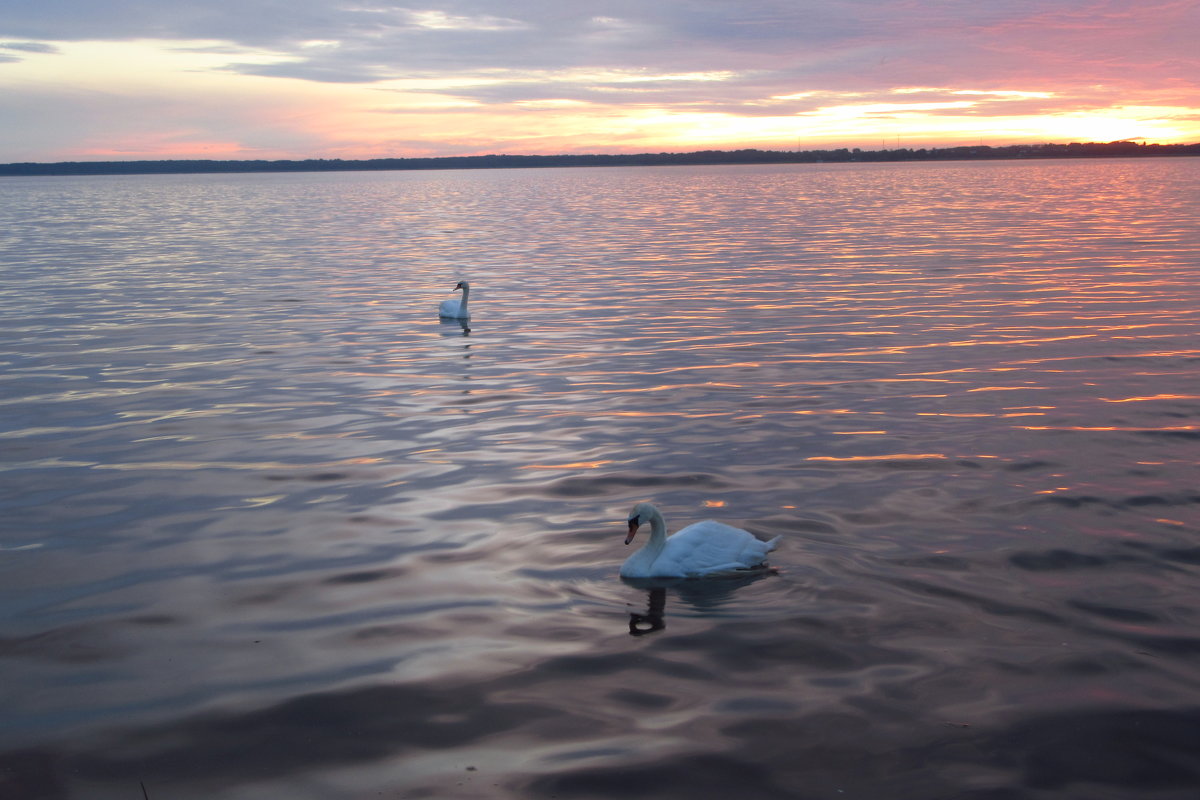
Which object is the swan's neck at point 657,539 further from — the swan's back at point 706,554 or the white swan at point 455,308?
the white swan at point 455,308

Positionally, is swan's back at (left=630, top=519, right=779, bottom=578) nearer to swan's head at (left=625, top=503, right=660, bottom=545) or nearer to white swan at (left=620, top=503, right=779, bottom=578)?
white swan at (left=620, top=503, right=779, bottom=578)

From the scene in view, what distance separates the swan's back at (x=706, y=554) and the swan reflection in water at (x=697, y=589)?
86 mm

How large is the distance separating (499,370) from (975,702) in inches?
461

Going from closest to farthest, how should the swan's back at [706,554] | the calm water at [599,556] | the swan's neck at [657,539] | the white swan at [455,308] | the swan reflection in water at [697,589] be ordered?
the calm water at [599,556]
the swan reflection in water at [697,589]
the swan's back at [706,554]
the swan's neck at [657,539]
the white swan at [455,308]

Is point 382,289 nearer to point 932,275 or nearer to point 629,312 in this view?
point 629,312

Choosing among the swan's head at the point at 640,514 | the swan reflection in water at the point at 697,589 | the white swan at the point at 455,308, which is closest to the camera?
the swan reflection in water at the point at 697,589

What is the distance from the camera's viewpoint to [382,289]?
1110 inches

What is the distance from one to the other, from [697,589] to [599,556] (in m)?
1.03

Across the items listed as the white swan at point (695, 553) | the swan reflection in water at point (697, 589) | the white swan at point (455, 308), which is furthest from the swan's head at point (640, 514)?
the white swan at point (455, 308)

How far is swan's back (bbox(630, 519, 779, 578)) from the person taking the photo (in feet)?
27.7

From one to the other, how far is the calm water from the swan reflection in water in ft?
0.14

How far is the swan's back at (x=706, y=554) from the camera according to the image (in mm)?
8430

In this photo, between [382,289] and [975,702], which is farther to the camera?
[382,289]

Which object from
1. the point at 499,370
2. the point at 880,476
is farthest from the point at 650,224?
the point at 880,476
